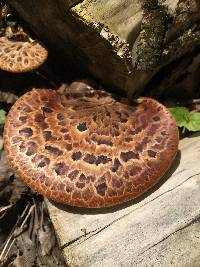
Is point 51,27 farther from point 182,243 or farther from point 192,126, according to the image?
point 182,243

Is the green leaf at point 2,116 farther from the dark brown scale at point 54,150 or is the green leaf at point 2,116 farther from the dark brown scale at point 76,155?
the dark brown scale at point 76,155

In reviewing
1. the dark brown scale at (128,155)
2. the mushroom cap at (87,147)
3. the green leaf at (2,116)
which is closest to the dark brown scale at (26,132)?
the mushroom cap at (87,147)

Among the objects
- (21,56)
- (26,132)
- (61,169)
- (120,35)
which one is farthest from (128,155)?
(21,56)

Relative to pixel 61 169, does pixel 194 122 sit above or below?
above

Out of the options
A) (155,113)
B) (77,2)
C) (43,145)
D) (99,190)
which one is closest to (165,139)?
(155,113)

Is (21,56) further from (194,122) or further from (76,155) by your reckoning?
(194,122)

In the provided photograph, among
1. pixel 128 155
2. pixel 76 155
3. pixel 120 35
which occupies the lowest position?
pixel 128 155
